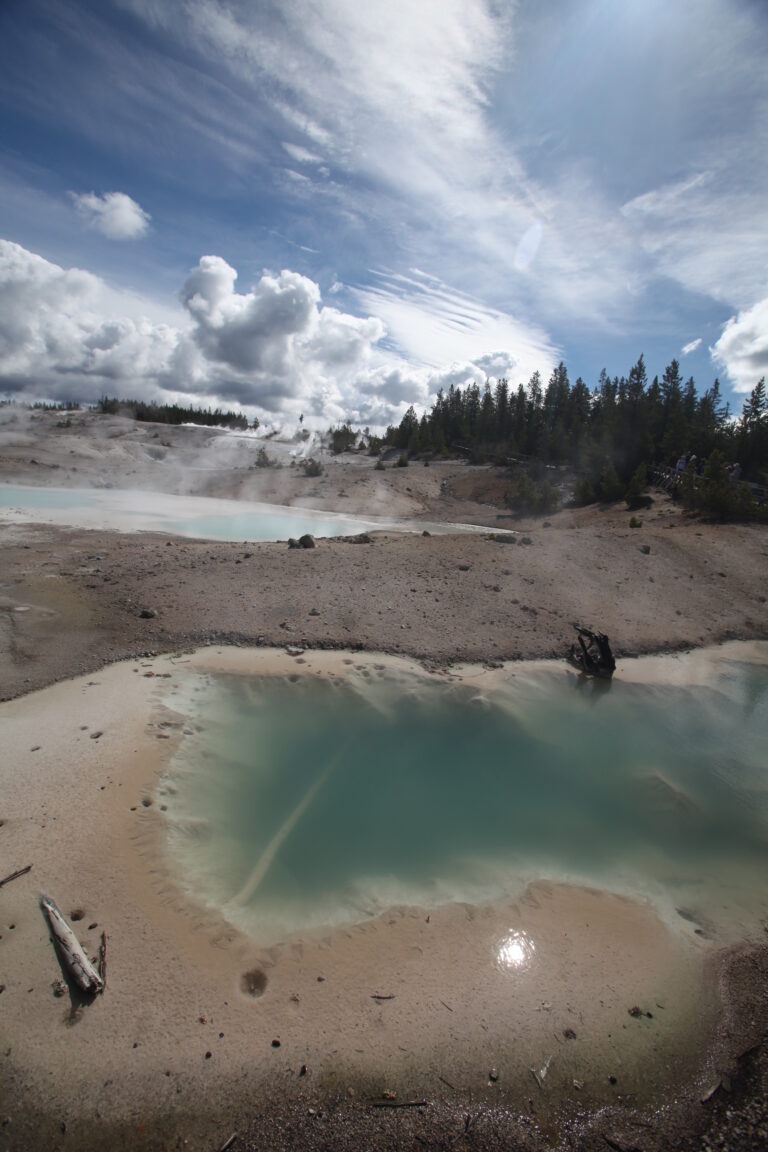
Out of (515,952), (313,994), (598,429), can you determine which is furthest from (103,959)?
(598,429)

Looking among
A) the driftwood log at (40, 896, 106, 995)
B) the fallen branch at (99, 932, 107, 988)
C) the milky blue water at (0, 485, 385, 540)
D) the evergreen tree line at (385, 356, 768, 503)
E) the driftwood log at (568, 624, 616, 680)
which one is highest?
the evergreen tree line at (385, 356, 768, 503)

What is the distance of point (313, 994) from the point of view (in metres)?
3.68

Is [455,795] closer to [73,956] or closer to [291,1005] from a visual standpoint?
[291,1005]

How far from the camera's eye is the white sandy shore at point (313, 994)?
3193mm

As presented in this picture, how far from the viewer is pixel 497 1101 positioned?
317cm

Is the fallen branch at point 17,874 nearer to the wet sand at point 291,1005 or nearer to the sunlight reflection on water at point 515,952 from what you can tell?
the wet sand at point 291,1005

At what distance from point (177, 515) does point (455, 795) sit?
684 inches

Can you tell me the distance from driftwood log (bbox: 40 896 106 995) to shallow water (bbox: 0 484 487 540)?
1393cm

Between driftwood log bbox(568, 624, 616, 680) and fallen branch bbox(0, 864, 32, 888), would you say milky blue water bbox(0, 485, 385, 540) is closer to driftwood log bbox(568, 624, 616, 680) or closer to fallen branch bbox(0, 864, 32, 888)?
driftwood log bbox(568, 624, 616, 680)

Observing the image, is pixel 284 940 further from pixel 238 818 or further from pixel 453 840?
pixel 453 840

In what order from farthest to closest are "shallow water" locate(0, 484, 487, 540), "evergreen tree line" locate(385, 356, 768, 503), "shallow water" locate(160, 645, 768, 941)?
"evergreen tree line" locate(385, 356, 768, 503) < "shallow water" locate(0, 484, 487, 540) < "shallow water" locate(160, 645, 768, 941)

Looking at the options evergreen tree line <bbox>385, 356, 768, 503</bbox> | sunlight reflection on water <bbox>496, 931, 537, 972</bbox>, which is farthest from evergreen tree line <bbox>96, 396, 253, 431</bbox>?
sunlight reflection on water <bbox>496, 931, 537, 972</bbox>

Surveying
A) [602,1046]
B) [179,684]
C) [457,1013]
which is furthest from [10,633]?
[602,1046]

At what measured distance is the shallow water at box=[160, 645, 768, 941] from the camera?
188 inches
